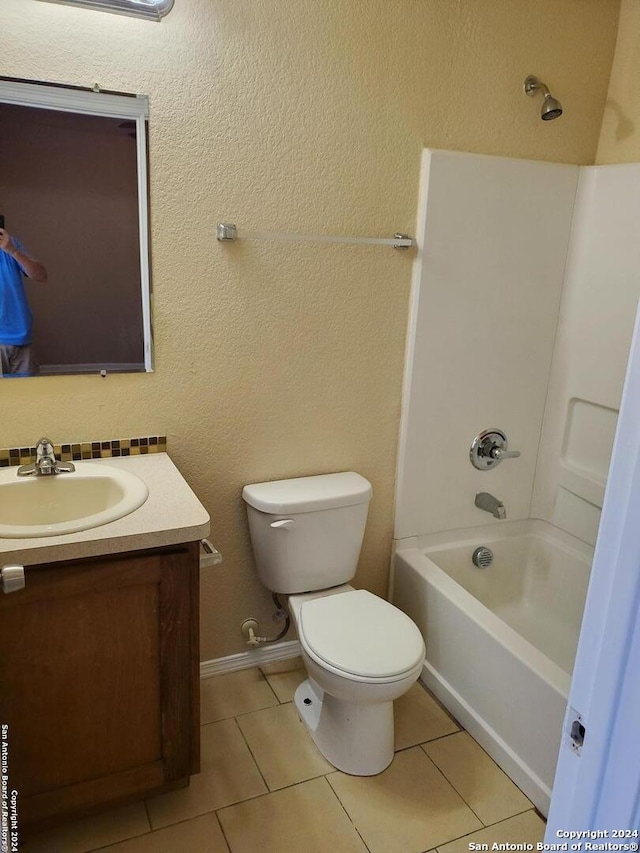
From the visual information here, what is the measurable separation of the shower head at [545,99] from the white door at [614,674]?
1.62 metres

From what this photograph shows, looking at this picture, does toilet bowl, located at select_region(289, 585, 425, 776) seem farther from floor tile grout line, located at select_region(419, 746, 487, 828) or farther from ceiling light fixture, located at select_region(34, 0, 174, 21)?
ceiling light fixture, located at select_region(34, 0, 174, 21)

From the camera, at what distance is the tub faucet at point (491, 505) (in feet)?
7.85

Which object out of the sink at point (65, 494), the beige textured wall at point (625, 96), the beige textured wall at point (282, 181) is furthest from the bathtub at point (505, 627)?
the beige textured wall at point (625, 96)

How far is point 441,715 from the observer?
2156 millimetres

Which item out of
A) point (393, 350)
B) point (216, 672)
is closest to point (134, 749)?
point (216, 672)

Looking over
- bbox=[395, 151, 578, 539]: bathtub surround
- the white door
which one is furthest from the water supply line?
the white door

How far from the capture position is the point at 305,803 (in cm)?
178

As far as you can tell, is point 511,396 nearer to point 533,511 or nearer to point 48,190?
point 533,511

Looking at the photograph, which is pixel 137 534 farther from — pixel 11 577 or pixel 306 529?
pixel 306 529

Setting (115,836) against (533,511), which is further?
(533,511)

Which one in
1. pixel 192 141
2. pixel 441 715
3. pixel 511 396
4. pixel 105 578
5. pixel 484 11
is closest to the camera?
pixel 105 578

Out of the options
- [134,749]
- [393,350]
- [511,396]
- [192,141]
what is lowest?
[134,749]

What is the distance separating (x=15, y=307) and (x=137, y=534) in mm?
737

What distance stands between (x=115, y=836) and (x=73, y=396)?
3.85 feet
